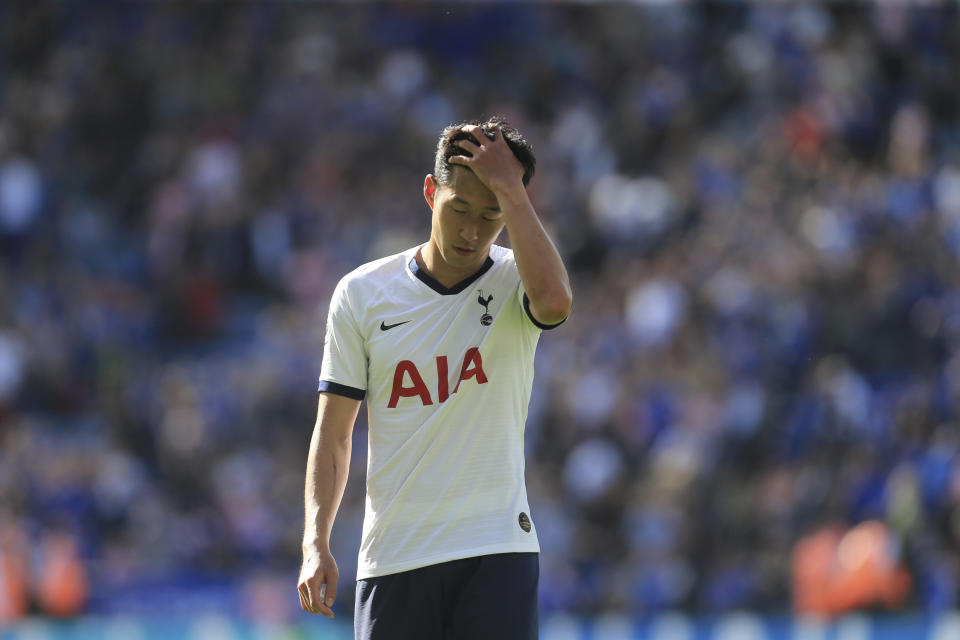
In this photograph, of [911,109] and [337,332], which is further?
[911,109]

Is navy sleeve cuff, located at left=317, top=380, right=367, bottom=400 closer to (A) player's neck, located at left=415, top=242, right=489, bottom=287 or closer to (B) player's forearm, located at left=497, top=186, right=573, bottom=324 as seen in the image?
(A) player's neck, located at left=415, top=242, right=489, bottom=287

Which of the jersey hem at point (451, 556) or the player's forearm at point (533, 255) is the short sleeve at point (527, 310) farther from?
the jersey hem at point (451, 556)

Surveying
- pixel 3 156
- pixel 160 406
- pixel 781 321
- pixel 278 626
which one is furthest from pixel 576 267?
pixel 3 156

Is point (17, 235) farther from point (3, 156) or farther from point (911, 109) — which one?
point (911, 109)

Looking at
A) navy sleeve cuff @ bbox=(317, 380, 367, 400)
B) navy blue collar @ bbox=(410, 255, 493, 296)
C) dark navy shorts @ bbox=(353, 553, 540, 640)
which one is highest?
navy blue collar @ bbox=(410, 255, 493, 296)

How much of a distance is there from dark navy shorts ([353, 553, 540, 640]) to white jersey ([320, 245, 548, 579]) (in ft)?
0.14

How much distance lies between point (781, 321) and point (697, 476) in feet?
7.33

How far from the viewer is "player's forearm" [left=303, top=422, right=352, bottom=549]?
4684 millimetres

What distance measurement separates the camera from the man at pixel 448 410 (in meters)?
4.58

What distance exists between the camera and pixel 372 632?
467 centimetres

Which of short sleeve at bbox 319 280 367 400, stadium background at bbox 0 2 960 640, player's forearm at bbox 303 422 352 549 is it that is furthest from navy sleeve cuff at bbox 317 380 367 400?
stadium background at bbox 0 2 960 640

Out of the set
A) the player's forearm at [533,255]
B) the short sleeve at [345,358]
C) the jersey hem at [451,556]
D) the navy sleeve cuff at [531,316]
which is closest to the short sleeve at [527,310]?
the navy sleeve cuff at [531,316]

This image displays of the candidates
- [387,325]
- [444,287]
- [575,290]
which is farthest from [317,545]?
[575,290]

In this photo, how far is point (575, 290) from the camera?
15570 millimetres
